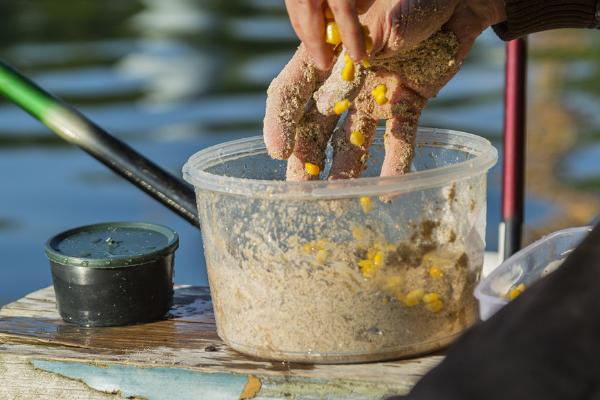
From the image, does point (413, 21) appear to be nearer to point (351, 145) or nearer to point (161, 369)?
point (351, 145)

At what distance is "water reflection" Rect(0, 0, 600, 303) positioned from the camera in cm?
446

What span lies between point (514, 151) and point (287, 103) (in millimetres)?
769

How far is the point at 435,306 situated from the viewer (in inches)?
52.7

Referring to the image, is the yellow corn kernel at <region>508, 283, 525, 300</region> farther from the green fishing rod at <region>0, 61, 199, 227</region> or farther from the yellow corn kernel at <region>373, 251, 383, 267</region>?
the green fishing rod at <region>0, 61, 199, 227</region>

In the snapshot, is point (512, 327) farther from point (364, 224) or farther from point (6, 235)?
point (6, 235)

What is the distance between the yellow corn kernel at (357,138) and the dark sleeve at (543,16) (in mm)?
296

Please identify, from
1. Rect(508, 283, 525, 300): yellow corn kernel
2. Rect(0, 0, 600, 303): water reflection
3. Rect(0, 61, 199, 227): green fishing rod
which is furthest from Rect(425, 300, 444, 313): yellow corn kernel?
Rect(0, 0, 600, 303): water reflection

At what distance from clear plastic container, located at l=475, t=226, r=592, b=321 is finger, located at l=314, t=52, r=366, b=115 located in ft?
0.93

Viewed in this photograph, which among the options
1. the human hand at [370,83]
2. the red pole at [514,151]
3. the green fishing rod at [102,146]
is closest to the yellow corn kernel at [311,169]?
the human hand at [370,83]

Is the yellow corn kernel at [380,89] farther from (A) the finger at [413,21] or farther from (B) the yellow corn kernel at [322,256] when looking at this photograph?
(B) the yellow corn kernel at [322,256]

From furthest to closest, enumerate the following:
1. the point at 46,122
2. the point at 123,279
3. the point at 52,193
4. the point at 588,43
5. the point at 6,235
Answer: the point at 588,43 → the point at 52,193 → the point at 6,235 → the point at 46,122 → the point at 123,279

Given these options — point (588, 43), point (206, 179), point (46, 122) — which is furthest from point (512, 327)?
point (588, 43)

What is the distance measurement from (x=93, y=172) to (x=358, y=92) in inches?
157

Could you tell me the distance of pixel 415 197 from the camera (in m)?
1.30
